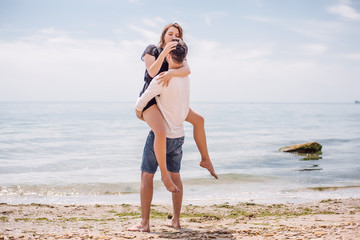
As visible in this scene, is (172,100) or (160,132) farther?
(172,100)

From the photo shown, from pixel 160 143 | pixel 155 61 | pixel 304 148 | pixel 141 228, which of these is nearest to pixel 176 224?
pixel 141 228

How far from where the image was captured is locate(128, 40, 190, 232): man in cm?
408

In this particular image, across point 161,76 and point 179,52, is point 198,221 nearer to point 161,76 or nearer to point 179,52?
point 161,76

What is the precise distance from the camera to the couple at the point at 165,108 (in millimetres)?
4047

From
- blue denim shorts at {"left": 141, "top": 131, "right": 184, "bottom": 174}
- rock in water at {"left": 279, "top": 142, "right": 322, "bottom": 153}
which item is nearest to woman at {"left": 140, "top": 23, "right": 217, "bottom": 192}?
blue denim shorts at {"left": 141, "top": 131, "right": 184, "bottom": 174}

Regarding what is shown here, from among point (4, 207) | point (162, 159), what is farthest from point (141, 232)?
point (4, 207)

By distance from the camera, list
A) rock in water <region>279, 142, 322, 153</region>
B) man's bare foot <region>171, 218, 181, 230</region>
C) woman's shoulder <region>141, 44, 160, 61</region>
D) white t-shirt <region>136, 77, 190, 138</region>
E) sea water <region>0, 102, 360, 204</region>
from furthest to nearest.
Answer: rock in water <region>279, 142, 322, 153</region> → sea water <region>0, 102, 360, 204</region> → man's bare foot <region>171, 218, 181, 230</region> → woman's shoulder <region>141, 44, 160, 61</region> → white t-shirt <region>136, 77, 190, 138</region>

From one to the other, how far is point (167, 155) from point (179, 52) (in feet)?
4.09

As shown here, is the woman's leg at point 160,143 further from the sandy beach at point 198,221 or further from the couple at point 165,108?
the sandy beach at point 198,221

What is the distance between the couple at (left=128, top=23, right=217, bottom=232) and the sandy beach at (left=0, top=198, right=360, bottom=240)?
616 millimetres

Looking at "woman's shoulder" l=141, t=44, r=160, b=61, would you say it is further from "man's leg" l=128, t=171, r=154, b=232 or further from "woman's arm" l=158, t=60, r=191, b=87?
"man's leg" l=128, t=171, r=154, b=232

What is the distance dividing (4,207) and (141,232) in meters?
3.30

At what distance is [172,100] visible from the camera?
4.15 m

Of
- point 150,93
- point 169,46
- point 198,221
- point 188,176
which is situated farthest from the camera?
point 188,176
